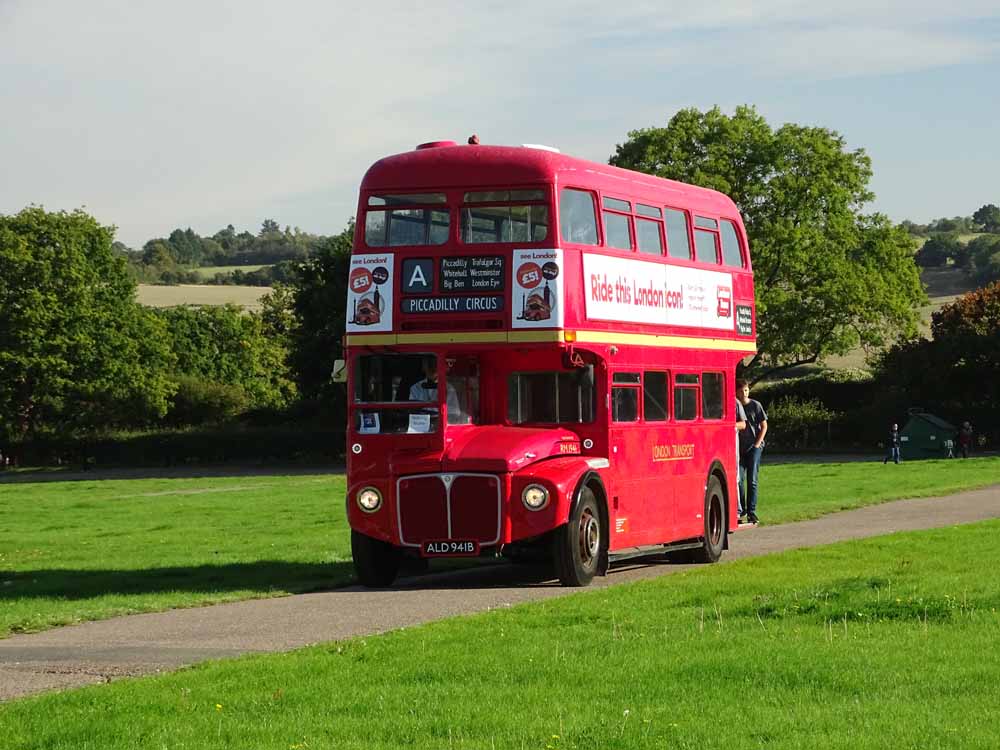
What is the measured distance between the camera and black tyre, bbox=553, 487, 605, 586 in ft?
62.2

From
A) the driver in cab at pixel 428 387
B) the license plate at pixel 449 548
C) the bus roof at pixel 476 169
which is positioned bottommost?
the license plate at pixel 449 548

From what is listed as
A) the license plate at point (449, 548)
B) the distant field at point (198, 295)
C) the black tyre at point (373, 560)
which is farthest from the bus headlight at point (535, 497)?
the distant field at point (198, 295)

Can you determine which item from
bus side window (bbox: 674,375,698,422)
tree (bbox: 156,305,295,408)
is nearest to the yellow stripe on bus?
bus side window (bbox: 674,375,698,422)

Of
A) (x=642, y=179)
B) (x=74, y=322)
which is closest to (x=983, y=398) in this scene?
(x=74, y=322)

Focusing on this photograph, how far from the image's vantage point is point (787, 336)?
241 ft

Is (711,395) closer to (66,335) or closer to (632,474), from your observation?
(632,474)

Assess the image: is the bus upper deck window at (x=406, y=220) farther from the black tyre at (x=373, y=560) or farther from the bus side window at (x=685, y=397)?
the bus side window at (x=685, y=397)

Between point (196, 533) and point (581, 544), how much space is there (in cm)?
1285

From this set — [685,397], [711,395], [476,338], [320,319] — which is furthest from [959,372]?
[476,338]

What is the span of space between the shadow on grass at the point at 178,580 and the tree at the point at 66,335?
6269cm

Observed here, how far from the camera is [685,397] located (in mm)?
23031

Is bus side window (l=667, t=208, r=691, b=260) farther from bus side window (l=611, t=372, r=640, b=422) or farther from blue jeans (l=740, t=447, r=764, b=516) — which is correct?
blue jeans (l=740, t=447, r=764, b=516)

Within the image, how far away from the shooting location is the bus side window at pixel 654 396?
2155cm

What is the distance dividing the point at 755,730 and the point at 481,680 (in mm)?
2532
